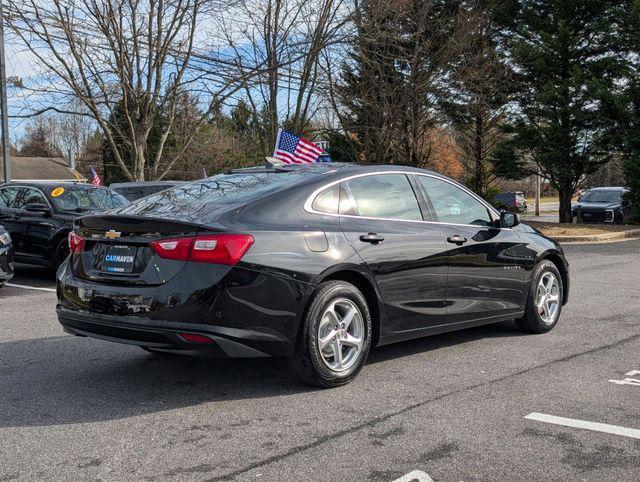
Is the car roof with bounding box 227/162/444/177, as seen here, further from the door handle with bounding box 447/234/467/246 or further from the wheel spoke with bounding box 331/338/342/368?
the wheel spoke with bounding box 331/338/342/368

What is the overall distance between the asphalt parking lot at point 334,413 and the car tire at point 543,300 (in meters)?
0.18

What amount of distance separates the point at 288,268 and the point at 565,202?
81.9 ft

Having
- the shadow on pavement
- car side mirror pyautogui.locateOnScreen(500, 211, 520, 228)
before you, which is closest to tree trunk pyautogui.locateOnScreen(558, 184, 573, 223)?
car side mirror pyautogui.locateOnScreen(500, 211, 520, 228)

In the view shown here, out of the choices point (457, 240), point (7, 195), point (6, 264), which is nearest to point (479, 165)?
point (7, 195)

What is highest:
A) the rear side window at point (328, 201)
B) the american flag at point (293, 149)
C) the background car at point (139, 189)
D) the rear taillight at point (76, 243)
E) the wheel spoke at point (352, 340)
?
the american flag at point (293, 149)

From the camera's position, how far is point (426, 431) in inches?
160

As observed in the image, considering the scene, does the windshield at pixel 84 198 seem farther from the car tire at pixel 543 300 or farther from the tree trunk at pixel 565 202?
the tree trunk at pixel 565 202

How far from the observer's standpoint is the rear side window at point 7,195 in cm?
1179

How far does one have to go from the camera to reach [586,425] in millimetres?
4172

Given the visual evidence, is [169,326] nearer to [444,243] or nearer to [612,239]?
[444,243]

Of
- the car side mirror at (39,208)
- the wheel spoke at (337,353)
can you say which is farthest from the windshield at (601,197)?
the wheel spoke at (337,353)

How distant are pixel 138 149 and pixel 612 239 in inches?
557

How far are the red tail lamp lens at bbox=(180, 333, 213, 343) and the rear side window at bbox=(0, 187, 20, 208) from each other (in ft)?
28.0

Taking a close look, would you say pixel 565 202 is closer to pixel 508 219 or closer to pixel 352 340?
pixel 508 219
